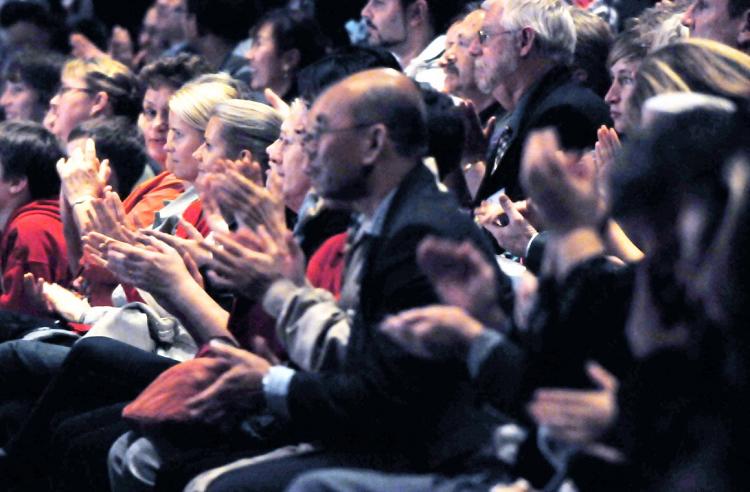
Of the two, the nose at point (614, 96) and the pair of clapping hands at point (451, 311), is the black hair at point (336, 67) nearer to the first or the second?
the nose at point (614, 96)

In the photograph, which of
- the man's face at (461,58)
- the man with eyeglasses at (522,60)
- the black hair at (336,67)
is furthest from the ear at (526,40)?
the black hair at (336,67)

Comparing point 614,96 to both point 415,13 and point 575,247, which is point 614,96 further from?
point 575,247

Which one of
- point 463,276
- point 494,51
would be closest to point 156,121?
point 494,51

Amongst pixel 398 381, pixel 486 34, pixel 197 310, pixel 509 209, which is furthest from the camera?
pixel 486 34

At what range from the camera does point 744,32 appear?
4086mm

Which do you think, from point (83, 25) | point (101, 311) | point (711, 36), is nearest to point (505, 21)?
point (711, 36)

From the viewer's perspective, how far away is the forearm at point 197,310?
12.4ft

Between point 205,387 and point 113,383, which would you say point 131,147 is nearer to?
point 113,383

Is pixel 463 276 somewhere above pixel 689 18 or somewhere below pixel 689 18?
above

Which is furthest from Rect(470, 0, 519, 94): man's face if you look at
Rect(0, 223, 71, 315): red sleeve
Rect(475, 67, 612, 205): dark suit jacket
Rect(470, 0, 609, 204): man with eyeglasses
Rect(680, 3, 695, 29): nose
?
A: Rect(0, 223, 71, 315): red sleeve

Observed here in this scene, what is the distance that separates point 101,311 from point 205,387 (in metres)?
1.34

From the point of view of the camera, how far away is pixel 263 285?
3.19 metres

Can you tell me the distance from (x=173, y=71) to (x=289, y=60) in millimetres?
553

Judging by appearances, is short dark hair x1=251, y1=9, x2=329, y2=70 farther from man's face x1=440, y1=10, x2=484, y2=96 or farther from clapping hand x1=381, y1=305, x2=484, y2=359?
clapping hand x1=381, y1=305, x2=484, y2=359
